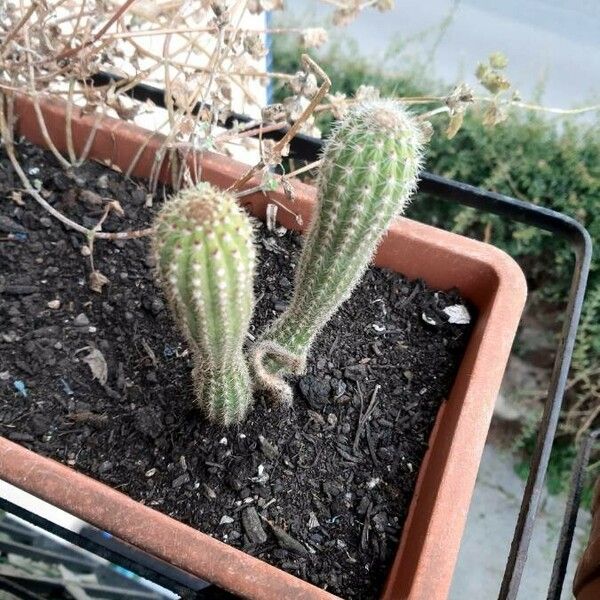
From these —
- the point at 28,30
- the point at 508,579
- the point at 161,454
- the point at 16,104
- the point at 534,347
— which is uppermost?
the point at 28,30

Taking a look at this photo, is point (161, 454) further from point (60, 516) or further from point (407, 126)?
point (407, 126)

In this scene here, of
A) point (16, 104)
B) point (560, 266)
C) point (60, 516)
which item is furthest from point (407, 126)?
point (560, 266)

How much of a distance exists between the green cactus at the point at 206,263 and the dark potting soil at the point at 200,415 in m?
0.24

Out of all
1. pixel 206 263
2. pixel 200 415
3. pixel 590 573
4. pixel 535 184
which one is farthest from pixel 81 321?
pixel 535 184

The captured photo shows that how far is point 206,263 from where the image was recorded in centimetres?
58

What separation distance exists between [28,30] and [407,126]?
597mm

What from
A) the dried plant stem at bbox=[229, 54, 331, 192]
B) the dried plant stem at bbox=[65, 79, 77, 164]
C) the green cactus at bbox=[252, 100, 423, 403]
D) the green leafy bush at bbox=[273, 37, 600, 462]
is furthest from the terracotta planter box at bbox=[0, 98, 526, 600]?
the green leafy bush at bbox=[273, 37, 600, 462]

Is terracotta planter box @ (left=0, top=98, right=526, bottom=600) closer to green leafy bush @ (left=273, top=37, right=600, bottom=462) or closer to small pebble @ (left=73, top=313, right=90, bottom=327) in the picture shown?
small pebble @ (left=73, top=313, right=90, bottom=327)

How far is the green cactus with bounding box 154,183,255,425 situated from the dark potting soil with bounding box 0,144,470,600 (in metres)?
0.24

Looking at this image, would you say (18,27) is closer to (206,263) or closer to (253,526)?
(206,263)

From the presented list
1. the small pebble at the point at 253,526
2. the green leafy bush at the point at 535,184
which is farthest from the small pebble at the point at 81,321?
the green leafy bush at the point at 535,184

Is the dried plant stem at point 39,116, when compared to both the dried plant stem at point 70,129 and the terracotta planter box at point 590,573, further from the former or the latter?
the terracotta planter box at point 590,573

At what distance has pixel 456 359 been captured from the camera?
38.9 inches

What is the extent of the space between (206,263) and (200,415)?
366mm
